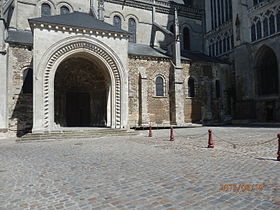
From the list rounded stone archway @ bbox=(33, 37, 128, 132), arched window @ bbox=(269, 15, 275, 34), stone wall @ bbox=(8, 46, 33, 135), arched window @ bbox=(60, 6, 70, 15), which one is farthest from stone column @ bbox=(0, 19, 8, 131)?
arched window @ bbox=(269, 15, 275, 34)

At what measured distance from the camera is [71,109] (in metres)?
17.8

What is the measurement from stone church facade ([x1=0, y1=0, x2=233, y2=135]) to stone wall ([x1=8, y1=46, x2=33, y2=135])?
63 mm

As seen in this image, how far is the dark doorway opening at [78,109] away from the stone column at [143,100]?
4.71 metres

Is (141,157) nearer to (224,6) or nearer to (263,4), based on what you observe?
(263,4)

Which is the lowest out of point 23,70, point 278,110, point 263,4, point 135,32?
point 278,110

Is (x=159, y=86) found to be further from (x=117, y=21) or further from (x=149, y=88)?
(x=117, y=21)

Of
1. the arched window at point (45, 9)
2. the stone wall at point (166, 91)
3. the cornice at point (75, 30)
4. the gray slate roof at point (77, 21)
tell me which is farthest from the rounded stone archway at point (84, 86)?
the arched window at point (45, 9)

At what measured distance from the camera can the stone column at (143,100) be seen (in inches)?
757

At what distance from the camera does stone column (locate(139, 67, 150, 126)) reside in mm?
19219

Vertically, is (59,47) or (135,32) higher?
(135,32)

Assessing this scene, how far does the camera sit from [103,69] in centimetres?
1502

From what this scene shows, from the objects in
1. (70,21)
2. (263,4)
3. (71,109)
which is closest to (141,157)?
(70,21)

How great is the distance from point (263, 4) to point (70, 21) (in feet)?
64.4

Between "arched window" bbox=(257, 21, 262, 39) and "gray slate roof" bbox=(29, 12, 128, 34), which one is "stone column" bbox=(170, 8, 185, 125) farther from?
"arched window" bbox=(257, 21, 262, 39)
